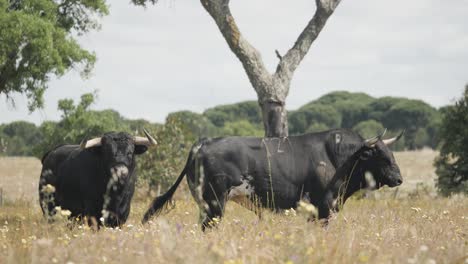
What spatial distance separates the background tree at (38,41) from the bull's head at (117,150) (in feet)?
31.7

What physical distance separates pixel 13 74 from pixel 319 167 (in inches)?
507

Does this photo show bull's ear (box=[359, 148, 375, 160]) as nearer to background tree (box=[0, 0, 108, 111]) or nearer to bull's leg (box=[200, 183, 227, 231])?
bull's leg (box=[200, 183, 227, 231])

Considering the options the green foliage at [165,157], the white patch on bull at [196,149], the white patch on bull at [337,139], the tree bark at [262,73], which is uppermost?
the tree bark at [262,73]

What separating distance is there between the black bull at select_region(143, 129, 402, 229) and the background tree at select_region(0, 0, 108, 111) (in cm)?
1098

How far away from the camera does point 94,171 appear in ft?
32.1

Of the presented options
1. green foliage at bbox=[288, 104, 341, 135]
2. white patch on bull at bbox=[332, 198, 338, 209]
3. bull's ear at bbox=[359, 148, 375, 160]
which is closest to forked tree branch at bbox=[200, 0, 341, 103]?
bull's ear at bbox=[359, 148, 375, 160]

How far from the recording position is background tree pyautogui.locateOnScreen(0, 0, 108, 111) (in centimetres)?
1848

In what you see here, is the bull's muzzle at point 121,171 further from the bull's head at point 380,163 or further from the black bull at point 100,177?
the bull's head at point 380,163

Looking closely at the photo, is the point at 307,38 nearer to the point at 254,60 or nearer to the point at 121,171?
the point at 254,60

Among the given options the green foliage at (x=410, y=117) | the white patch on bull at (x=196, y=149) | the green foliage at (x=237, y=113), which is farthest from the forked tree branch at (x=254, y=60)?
the green foliage at (x=237, y=113)

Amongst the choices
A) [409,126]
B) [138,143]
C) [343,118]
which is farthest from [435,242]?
[343,118]

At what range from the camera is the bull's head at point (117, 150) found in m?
9.10

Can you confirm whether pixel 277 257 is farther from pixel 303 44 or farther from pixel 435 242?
pixel 303 44

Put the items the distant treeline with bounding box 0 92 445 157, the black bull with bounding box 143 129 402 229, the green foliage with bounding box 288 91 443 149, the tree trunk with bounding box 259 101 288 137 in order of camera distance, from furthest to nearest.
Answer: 1. the green foliage with bounding box 288 91 443 149
2. the distant treeline with bounding box 0 92 445 157
3. the tree trunk with bounding box 259 101 288 137
4. the black bull with bounding box 143 129 402 229
